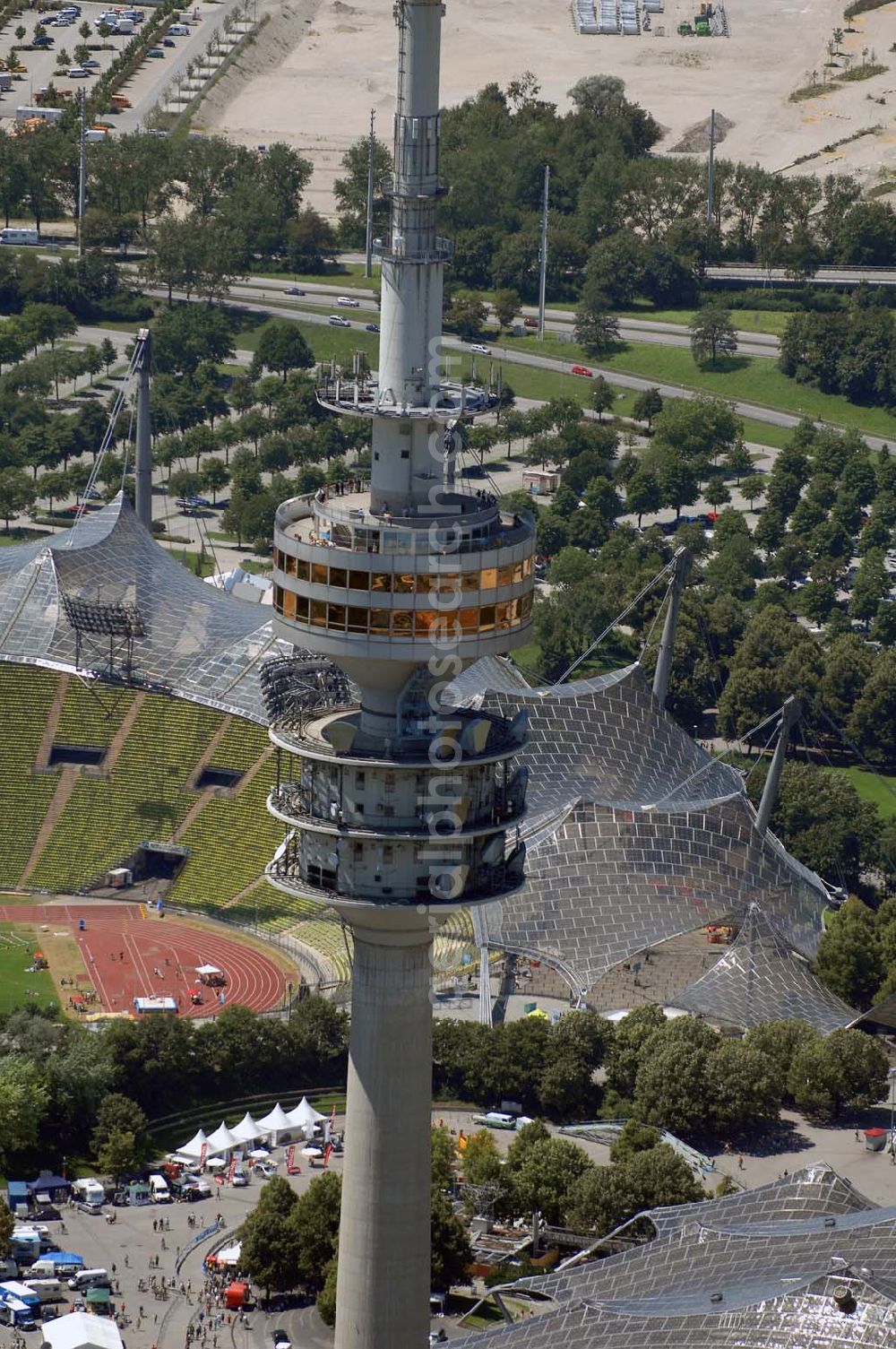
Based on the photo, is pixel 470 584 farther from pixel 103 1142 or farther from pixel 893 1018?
pixel 893 1018

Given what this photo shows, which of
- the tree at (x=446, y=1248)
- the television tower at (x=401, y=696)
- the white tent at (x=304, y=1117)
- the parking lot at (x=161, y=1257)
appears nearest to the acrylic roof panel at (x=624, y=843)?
the white tent at (x=304, y=1117)

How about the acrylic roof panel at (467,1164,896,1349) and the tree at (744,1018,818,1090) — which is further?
the tree at (744,1018,818,1090)

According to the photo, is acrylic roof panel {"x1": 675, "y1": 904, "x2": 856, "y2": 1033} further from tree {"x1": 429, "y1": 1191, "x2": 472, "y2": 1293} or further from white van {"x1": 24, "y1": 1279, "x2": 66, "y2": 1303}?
white van {"x1": 24, "y1": 1279, "x2": 66, "y2": 1303}

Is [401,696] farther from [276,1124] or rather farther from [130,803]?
[130,803]

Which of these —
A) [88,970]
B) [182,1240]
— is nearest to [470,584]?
[182,1240]

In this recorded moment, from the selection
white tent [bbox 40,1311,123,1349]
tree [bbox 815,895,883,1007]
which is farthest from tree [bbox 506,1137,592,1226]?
tree [bbox 815,895,883,1007]

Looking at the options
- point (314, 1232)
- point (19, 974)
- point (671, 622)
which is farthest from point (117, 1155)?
point (671, 622)
